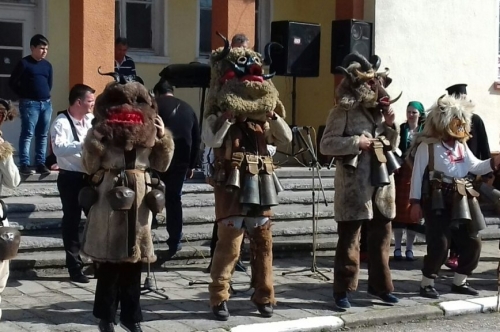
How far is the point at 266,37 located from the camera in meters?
15.3

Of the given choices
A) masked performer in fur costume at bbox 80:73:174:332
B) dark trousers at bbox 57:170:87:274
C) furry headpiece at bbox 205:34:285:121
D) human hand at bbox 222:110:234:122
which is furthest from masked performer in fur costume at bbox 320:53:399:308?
dark trousers at bbox 57:170:87:274

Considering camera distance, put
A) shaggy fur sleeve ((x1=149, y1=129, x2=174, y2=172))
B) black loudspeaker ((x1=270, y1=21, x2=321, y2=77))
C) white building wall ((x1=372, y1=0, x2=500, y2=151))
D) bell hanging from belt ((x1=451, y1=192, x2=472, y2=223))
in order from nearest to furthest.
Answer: shaggy fur sleeve ((x1=149, y1=129, x2=174, y2=172))
bell hanging from belt ((x1=451, y1=192, x2=472, y2=223))
black loudspeaker ((x1=270, y1=21, x2=321, y2=77))
white building wall ((x1=372, y1=0, x2=500, y2=151))

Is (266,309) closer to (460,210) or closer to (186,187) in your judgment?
(460,210)

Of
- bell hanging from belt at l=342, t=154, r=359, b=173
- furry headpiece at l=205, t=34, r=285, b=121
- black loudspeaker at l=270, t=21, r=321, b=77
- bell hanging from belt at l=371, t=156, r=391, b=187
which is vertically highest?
black loudspeaker at l=270, t=21, r=321, b=77

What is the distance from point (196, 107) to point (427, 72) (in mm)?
3789

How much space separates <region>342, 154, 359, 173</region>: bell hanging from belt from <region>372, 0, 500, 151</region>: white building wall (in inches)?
254

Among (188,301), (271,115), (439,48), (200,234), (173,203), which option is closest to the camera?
(271,115)

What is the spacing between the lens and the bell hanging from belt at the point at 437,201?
26.9ft

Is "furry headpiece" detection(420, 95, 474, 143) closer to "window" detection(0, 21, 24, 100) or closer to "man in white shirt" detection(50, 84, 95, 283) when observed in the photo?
"man in white shirt" detection(50, 84, 95, 283)

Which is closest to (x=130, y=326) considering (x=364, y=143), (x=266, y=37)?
(x=364, y=143)

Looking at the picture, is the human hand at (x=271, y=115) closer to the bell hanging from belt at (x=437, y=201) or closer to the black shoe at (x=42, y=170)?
the bell hanging from belt at (x=437, y=201)

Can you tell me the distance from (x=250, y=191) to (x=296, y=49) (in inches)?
265

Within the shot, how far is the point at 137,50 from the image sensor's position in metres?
14.0

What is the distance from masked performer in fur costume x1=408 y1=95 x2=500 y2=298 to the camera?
8250 mm
